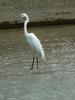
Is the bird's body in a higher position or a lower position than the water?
higher

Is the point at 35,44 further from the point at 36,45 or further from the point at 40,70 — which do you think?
the point at 40,70

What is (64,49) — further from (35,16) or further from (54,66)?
(35,16)

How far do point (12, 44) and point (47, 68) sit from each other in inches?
168

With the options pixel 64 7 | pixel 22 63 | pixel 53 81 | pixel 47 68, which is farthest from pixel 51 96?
pixel 64 7

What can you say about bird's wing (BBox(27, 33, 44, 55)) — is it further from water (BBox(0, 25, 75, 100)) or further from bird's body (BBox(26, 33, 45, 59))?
water (BBox(0, 25, 75, 100))

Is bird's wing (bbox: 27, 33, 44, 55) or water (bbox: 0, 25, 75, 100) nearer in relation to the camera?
water (bbox: 0, 25, 75, 100)

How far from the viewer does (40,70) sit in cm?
1103

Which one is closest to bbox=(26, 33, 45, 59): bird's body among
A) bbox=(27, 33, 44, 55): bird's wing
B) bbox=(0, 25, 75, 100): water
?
bbox=(27, 33, 44, 55): bird's wing

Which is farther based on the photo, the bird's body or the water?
the bird's body

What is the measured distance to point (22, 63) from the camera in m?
11.9

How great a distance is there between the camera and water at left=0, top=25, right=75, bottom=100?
8953mm

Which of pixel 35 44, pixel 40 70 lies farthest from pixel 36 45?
pixel 40 70

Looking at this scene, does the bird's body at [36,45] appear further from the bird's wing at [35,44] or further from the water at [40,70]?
the water at [40,70]

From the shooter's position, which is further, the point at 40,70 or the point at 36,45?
the point at 36,45
